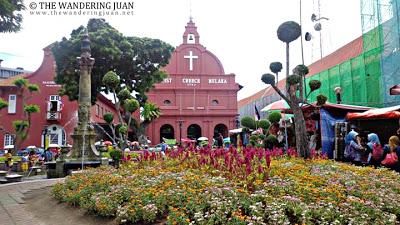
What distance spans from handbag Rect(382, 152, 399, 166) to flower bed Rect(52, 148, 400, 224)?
5.30 feet

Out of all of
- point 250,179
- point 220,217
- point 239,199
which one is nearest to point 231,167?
point 250,179

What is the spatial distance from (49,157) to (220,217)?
14.8m

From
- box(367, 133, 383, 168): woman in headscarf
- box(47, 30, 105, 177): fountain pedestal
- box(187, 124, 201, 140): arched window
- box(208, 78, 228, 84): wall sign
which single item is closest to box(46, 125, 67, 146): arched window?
box(187, 124, 201, 140): arched window

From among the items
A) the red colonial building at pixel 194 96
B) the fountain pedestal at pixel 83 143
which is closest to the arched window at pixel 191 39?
the red colonial building at pixel 194 96

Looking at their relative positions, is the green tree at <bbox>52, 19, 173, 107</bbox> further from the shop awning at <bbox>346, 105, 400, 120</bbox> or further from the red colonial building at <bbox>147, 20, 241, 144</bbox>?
the shop awning at <bbox>346, 105, 400, 120</bbox>

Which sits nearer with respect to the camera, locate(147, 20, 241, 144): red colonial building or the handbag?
the handbag

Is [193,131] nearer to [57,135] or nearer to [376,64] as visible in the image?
[57,135]

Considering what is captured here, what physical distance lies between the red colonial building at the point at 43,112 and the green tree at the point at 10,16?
67.7 ft

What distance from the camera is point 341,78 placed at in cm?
2127

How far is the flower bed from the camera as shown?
407 centimetres

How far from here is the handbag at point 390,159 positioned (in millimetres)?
8367

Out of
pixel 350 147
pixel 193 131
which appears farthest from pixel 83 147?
pixel 193 131

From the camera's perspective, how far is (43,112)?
2980 centimetres

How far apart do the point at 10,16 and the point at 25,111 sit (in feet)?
61.6
